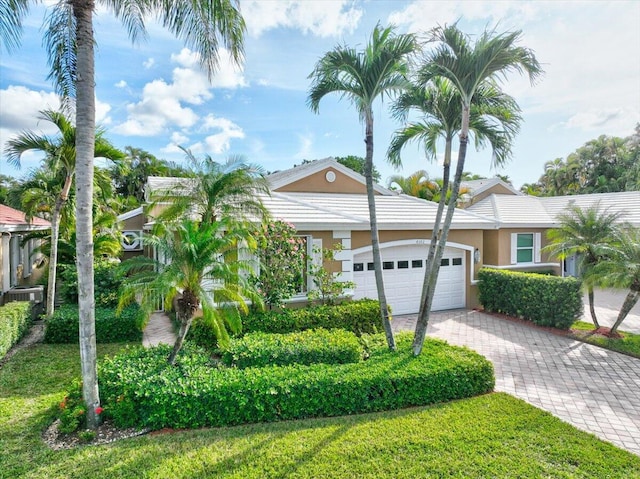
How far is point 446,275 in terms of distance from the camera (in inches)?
561

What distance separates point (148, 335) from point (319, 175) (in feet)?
31.7

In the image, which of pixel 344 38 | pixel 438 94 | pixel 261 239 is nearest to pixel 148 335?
pixel 261 239

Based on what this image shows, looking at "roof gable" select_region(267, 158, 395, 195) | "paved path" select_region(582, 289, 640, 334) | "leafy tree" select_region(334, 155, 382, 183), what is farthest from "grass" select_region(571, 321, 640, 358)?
"leafy tree" select_region(334, 155, 382, 183)

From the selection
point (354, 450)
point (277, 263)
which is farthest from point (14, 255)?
point (354, 450)

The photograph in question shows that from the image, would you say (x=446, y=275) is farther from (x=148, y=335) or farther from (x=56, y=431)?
(x=56, y=431)

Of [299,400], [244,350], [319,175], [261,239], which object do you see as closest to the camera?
[299,400]

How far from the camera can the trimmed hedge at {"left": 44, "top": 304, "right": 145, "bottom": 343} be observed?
1006 centimetres

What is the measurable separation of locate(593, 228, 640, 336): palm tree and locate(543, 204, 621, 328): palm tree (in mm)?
490

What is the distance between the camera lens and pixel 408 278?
13.5 meters

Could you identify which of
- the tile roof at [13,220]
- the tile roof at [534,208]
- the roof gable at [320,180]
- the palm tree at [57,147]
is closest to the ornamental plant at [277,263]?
the palm tree at [57,147]

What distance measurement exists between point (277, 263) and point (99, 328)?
5331 mm

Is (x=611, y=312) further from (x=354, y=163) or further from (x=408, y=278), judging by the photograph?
(x=354, y=163)

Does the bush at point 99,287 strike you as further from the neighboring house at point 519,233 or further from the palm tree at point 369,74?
the neighboring house at point 519,233

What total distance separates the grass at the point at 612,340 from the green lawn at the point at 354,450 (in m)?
5.47
